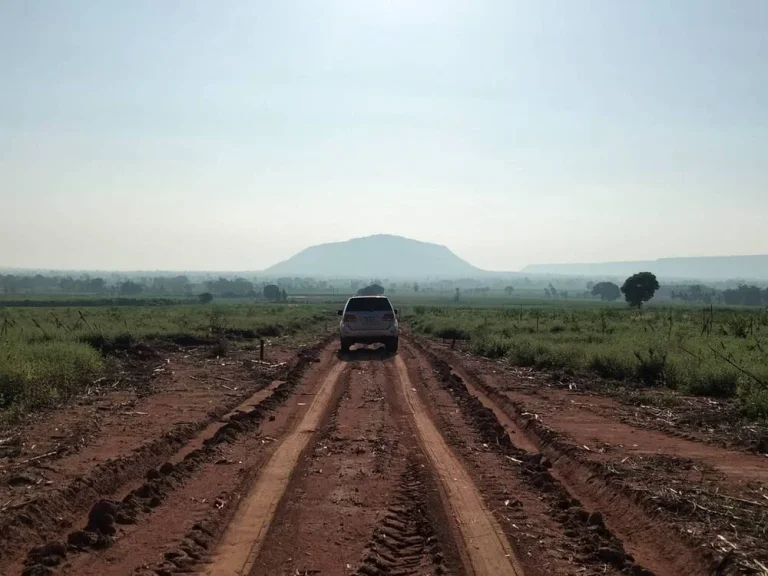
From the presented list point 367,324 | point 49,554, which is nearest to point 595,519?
point 49,554

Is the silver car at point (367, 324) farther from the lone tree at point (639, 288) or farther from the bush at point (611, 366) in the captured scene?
the lone tree at point (639, 288)

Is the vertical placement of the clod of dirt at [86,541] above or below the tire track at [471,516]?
above

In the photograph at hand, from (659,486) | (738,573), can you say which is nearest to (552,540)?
(738,573)

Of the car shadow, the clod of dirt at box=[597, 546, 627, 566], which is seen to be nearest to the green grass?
the car shadow

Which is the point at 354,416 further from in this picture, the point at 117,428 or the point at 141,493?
the point at 141,493

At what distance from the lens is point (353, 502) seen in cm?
715

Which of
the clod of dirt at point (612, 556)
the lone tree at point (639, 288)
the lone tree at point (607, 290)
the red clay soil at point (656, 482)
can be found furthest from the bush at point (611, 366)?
the lone tree at point (607, 290)

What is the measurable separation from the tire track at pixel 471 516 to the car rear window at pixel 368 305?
43.9ft

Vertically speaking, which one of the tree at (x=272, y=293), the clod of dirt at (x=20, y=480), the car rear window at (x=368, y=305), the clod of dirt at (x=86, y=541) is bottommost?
the tree at (x=272, y=293)

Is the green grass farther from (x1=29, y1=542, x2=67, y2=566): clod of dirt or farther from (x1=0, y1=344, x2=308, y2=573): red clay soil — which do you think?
(x1=29, y1=542, x2=67, y2=566): clod of dirt

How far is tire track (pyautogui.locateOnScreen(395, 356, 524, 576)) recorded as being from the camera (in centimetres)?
550

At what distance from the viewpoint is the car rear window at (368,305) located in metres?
24.2

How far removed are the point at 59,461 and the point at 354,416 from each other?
16.9 ft

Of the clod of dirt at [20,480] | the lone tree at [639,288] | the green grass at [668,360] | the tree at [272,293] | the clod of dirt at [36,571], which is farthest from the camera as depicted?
the tree at [272,293]
